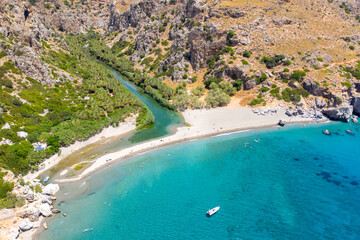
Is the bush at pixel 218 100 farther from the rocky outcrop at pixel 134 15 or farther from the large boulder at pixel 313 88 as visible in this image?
the rocky outcrop at pixel 134 15

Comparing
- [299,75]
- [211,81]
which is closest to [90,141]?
[211,81]

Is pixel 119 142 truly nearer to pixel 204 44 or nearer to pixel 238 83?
pixel 238 83

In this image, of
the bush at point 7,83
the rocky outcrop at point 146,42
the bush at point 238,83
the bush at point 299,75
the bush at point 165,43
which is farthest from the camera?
the rocky outcrop at point 146,42

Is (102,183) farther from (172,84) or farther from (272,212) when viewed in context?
(172,84)

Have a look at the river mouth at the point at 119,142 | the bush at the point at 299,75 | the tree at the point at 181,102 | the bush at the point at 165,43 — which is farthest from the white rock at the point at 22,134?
the bush at the point at 165,43

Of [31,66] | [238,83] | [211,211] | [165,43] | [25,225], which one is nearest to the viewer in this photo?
[25,225]

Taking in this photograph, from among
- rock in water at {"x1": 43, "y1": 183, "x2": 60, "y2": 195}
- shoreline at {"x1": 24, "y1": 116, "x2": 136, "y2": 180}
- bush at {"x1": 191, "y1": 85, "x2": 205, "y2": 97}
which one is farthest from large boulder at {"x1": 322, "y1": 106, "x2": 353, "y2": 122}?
rock in water at {"x1": 43, "y1": 183, "x2": 60, "y2": 195}

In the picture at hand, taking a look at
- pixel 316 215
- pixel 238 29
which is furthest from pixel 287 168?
pixel 238 29
